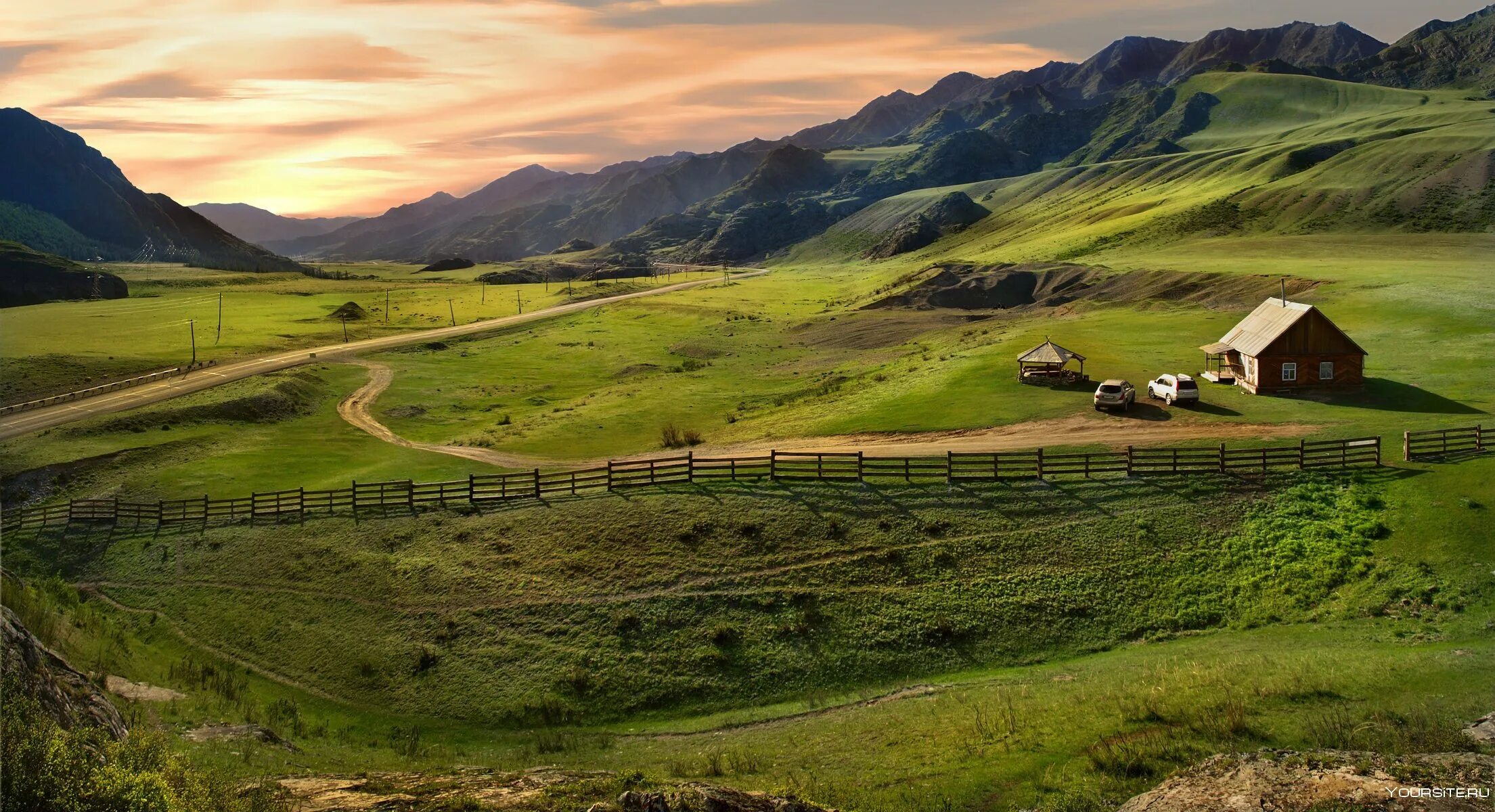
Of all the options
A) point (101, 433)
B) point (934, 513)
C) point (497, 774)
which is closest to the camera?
point (497, 774)

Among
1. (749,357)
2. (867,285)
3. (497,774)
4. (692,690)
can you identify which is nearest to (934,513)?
(692,690)

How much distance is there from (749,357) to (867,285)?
76.4 meters

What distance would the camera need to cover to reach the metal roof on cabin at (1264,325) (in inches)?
2077

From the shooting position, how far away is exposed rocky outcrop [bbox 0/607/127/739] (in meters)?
17.8

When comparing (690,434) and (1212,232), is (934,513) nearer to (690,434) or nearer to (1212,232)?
(690,434)

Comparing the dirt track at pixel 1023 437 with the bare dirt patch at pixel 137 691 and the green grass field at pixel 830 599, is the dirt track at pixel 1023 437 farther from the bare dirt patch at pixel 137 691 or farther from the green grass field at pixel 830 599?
the bare dirt patch at pixel 137 691

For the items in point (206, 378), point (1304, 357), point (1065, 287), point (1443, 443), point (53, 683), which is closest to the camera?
point (53, 683)

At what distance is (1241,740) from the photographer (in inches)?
856

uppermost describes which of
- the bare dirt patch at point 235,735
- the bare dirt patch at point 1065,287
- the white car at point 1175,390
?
the bare dirt patch at point 1065,287

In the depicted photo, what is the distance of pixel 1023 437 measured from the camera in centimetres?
4647

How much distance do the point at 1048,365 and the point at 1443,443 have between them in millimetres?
21867

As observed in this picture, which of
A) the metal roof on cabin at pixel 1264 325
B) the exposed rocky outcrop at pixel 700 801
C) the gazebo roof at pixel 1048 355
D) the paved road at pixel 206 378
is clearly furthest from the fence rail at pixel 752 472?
the exposed rocky outcrop at pixel 700 801

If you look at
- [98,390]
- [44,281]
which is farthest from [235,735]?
[44,281]

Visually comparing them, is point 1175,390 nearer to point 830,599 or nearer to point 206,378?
point 830,599
